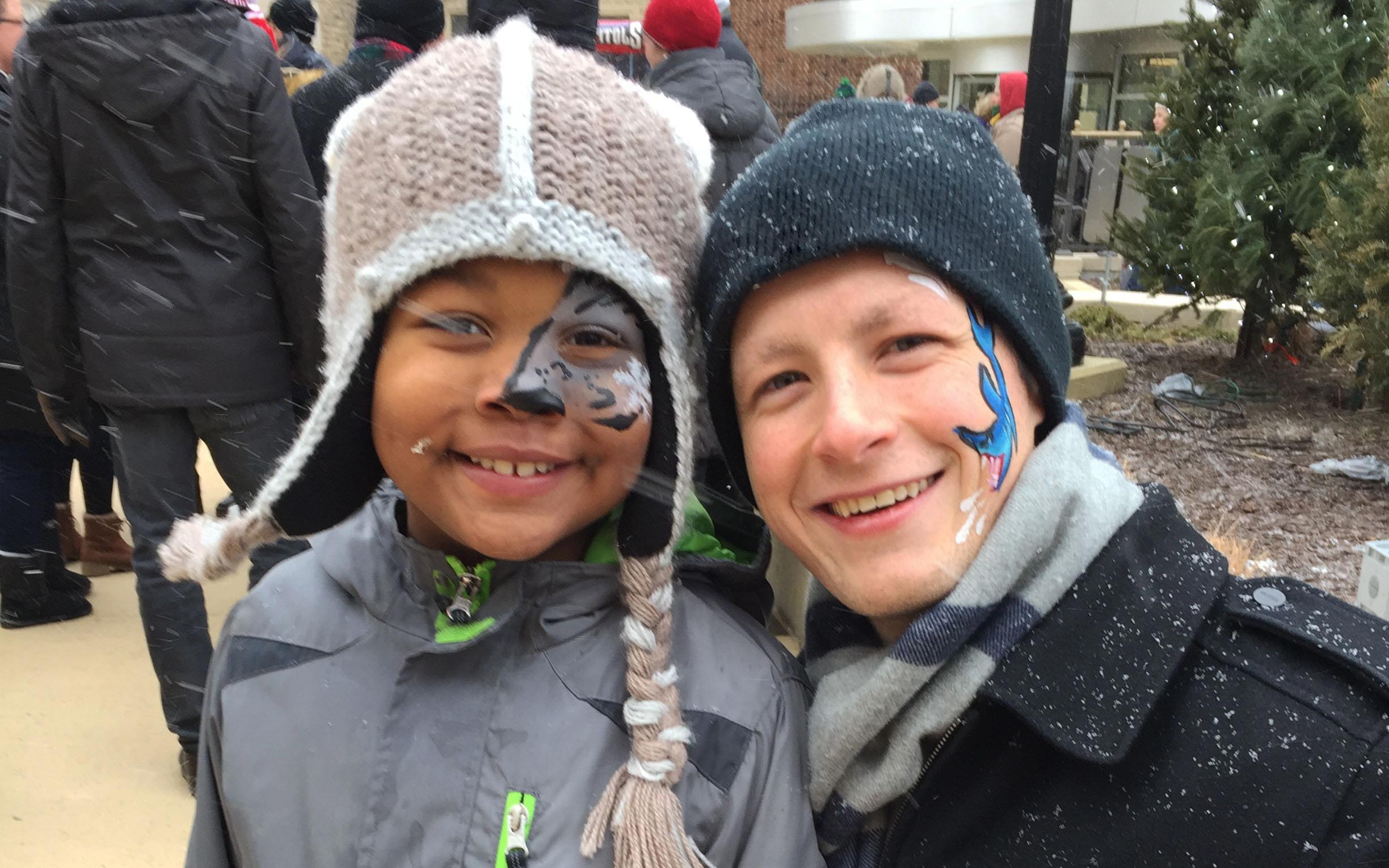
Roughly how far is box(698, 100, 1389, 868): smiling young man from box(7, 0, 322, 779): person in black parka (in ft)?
7.06

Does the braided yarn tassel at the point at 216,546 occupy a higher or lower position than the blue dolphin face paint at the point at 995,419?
lower

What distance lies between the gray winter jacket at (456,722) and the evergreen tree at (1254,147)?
4.39m

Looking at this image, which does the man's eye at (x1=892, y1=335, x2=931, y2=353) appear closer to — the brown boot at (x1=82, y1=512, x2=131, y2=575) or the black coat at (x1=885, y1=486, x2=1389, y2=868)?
the black coat at (x1=885, y1=486, x2=1389, y2=868)

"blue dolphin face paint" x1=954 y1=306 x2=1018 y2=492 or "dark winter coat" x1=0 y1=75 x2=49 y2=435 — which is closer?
"blue dolphin face paint" x1=954 y1=306 x2=1018 y2=492

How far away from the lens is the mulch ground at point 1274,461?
3.41 m

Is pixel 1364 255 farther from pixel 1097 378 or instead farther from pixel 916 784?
pixel 916 784

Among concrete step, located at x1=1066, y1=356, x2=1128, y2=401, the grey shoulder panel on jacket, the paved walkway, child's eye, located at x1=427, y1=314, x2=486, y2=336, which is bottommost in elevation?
the paved walkway

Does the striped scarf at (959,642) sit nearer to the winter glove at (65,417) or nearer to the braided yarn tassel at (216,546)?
the braided yarn tassel at (216,546)

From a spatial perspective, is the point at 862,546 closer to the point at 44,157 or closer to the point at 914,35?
the point at 44,157

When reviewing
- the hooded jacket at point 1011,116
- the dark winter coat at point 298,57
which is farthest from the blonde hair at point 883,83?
the dark winter coat at point 298,57

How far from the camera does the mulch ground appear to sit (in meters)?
3.41

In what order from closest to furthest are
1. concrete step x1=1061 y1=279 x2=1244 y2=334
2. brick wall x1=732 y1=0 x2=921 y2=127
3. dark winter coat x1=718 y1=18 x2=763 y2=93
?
dark winter coat x1=718 y1=18 x2=763 y2=93
concrete step x1=1061 y1=279 x2=1244 y2=334
brick wall x1=732 y1=0 x2=921 y2=127

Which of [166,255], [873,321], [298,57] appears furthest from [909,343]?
[298,57]

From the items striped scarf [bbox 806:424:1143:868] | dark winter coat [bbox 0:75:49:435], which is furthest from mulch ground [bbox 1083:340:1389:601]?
dark winter coat [bbox 0:75:49:435]
